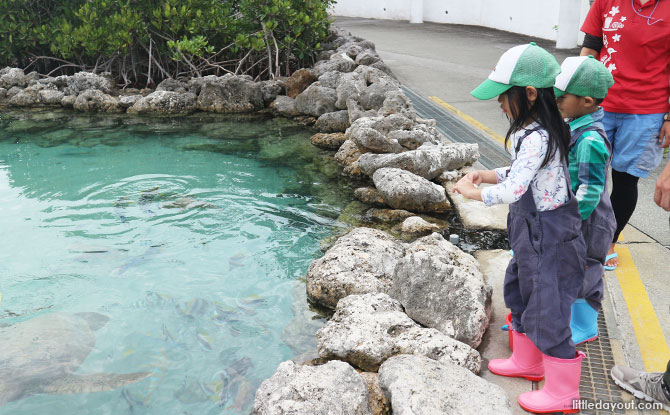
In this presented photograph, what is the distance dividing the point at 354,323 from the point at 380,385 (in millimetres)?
517

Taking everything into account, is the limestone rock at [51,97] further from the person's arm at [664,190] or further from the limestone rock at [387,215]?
the person's arm at [664,190]

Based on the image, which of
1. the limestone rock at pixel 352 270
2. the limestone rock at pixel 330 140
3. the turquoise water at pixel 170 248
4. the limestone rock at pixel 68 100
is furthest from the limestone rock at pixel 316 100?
the limestone rock at pixel 352 270

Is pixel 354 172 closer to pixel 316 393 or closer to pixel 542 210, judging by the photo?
pixel 542 210

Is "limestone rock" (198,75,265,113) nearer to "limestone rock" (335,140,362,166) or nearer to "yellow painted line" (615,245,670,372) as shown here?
"limestone rock" (335,140,362,166)

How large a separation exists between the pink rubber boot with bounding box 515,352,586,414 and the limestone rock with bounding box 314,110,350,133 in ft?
17.8

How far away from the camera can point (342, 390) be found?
→ 8.50ft

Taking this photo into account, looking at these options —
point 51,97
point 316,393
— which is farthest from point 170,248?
point 51,97

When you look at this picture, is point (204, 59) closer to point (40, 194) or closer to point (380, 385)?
point (40, 194)

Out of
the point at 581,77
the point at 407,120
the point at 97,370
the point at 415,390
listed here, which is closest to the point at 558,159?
the point at 581,77

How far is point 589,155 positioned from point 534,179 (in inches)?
13.9

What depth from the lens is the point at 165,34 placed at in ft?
34.7

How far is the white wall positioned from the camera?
14.0 metres

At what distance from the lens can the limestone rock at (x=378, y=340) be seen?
2988 mm

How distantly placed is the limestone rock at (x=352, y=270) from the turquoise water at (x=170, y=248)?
0.63 feet
